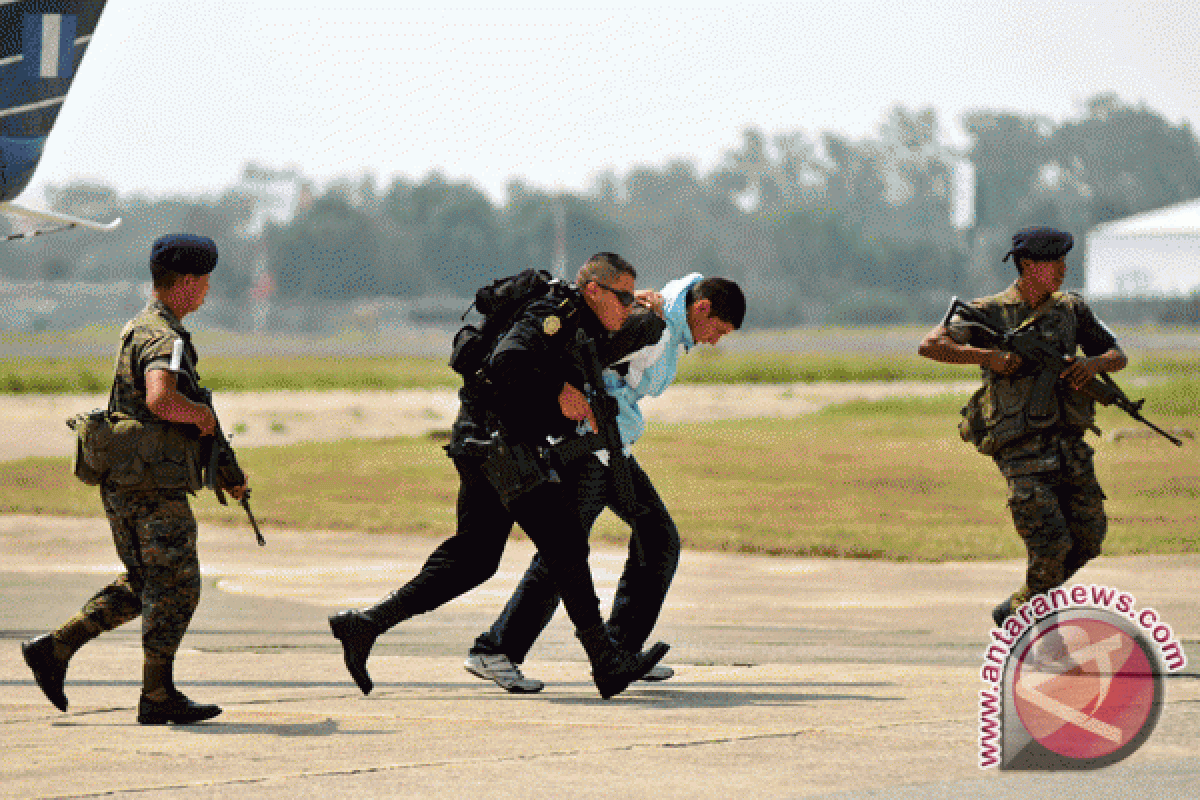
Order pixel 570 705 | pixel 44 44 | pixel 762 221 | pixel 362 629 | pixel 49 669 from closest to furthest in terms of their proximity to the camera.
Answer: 1. pixel 49 669
2. pixel 570 705
3. pixel 362 629
4. pixel 44 44
5. pixel 762 221

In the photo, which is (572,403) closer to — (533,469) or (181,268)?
(533,469)

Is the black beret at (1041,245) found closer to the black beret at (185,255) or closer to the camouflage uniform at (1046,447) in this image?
the camouflage uniform at (1046,447)

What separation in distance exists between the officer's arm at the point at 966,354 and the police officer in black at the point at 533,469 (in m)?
1.86

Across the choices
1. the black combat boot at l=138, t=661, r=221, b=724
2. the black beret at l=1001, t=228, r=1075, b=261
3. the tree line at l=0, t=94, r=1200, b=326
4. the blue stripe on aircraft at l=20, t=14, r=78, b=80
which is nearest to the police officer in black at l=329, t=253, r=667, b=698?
the black combat boot at l=138, t=661, r=221, b=724

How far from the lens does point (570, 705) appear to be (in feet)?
22.6

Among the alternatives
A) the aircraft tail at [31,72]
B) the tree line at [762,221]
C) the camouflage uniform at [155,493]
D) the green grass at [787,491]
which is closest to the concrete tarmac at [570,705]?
the camouflage uniform at [155,493]

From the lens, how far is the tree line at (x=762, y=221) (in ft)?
442

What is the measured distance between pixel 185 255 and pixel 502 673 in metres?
1.96

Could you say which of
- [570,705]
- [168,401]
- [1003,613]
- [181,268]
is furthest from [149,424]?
[1003,613]

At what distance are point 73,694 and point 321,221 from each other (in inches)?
5093

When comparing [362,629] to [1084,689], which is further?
[362,629]

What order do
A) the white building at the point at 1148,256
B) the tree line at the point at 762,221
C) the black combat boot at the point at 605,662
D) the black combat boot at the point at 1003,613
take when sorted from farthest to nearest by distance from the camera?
1. the tree line at the point at 762,221
2. the white building at the point at 1148,256
3. the black combat boot at the point at 1003,613
4. the black combat boot at the point at 605,662

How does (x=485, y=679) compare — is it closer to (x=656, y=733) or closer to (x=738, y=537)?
(x=656, y=733)

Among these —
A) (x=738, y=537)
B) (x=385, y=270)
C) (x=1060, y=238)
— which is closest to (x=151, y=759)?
(x=1060, y=238)
